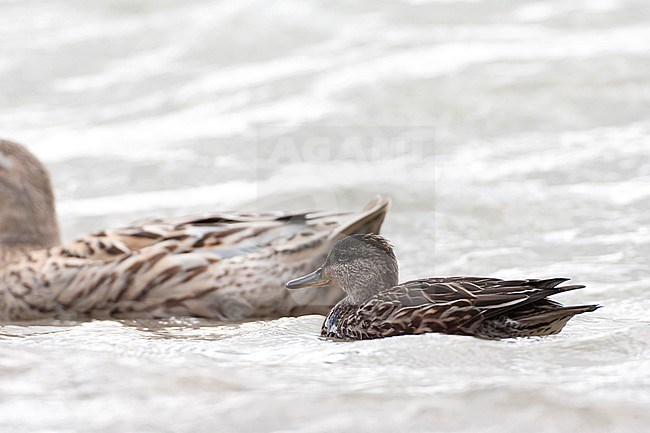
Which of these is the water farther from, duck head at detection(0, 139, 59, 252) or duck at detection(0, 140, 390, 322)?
A: duck head at detection(0, 139, 59, 252)

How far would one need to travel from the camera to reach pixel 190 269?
7223mm

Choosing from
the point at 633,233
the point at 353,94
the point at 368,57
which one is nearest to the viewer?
the point at 633,233

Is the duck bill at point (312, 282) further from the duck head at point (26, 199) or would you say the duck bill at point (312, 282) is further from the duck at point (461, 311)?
the duck head at point (26, 199)

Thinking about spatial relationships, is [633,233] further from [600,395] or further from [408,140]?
[600,395]

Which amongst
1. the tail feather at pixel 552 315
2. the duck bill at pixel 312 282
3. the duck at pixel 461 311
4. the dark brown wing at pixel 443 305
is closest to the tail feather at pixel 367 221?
the duck bill at pixel 312 282

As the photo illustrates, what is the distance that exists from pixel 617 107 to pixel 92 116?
18.3ft

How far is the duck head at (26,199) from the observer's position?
8305 mm

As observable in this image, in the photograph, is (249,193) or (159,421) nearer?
(159,421)

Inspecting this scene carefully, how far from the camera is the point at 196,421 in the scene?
4.38 meters

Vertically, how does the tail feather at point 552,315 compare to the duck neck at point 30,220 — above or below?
below

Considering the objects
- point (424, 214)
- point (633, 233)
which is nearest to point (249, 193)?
point (424, 214)

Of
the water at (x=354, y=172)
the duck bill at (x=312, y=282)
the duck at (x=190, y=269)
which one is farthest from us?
the duck at (x=190, y=269)

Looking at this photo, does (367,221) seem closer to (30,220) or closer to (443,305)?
(443,305)

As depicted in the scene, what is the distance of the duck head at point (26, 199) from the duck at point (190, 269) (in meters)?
0.71
